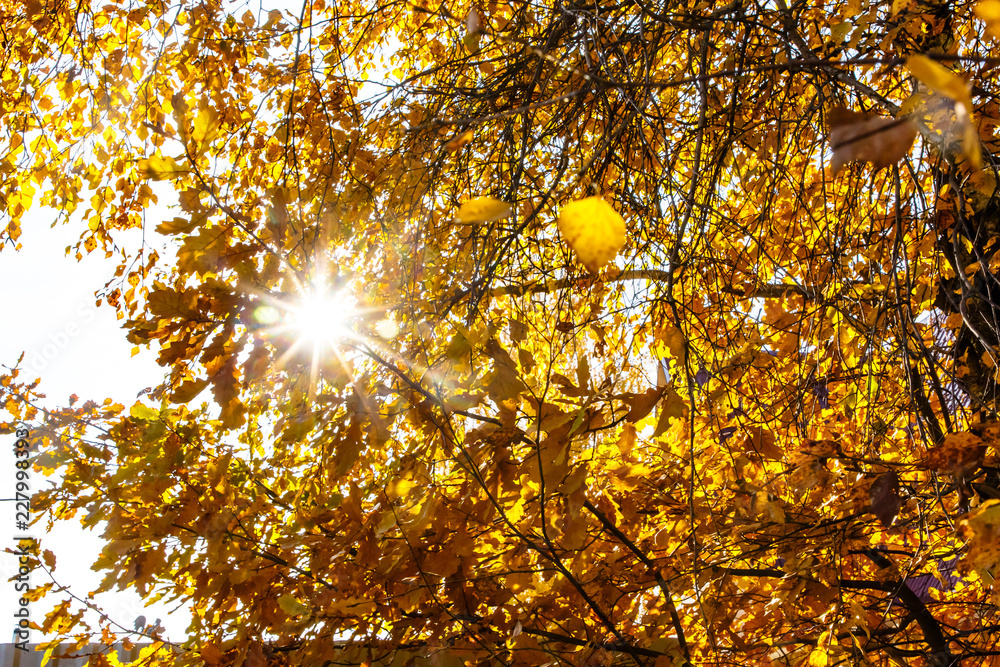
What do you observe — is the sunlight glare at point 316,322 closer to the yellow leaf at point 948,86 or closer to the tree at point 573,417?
the tree at point 573,417

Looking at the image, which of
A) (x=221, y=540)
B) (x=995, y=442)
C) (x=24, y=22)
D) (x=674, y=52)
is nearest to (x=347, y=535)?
(x=221, y=540)

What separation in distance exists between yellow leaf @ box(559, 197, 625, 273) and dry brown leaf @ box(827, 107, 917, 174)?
194mm

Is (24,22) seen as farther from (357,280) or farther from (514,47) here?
(514,47)

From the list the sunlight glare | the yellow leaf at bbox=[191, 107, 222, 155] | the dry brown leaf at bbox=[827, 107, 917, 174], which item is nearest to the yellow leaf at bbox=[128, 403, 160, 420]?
the sunlight glare

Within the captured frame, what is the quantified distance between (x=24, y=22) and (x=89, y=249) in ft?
3.57

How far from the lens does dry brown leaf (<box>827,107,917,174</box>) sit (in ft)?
1.73

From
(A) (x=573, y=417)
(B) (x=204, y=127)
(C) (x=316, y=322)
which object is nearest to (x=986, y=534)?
(A) (x=573, y=417)

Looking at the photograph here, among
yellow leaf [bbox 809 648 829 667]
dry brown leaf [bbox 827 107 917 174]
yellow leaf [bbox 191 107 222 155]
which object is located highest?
yellow leaf [bbox 191 107 222 155]

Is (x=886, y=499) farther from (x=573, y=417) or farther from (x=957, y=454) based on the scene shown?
(x=573, y=417)

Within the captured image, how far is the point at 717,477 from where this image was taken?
1870 millimetres

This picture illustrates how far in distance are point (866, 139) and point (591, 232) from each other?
10.1 inches

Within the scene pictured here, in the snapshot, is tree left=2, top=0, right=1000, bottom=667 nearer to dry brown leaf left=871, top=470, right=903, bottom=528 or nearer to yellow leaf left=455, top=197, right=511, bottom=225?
dry brown leaf left=871, top=470, right=903, bottom=528

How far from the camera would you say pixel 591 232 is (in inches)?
21.4

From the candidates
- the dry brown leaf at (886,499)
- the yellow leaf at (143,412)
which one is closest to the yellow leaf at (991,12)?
the dry brown leaf at (886,499)
